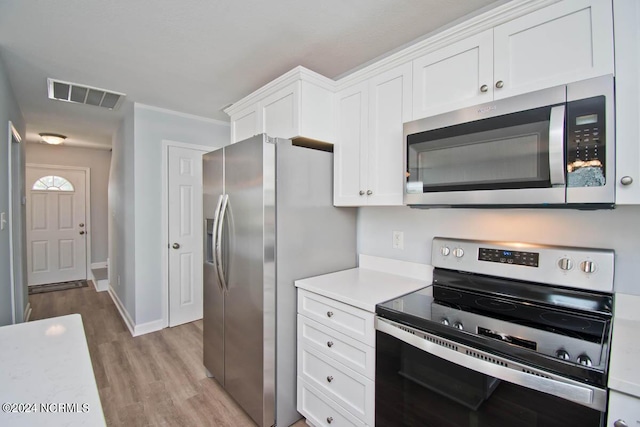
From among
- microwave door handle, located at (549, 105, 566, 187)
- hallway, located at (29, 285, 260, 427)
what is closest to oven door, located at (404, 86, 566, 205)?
microwave door handle, located at (549, 105, 566, 187)

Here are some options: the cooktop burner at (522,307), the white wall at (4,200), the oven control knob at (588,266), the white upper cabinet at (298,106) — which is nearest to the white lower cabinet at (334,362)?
the cooktop burner at (522,307)

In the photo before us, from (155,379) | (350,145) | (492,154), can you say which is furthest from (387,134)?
(155,379)

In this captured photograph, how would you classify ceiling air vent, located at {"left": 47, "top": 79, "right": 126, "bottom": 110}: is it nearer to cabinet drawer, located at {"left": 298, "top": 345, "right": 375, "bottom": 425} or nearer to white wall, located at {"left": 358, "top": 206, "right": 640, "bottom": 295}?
white wall, located at {"left": 358, "top": 206, "right": 640, "bottom": 295}

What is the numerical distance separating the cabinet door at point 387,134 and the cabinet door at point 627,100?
31.6 inches

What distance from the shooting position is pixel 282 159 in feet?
5.90

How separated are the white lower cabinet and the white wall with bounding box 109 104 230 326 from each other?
7.36 ft

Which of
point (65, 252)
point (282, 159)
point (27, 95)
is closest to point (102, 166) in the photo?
point (65, 252)

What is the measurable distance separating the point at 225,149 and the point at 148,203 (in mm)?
1720

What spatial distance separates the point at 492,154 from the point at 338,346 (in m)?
1.20

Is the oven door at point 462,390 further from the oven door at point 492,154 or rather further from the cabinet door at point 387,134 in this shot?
the cabinet door at point 387,134

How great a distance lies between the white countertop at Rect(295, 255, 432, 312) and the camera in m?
1.54

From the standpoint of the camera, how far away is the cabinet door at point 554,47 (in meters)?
1.07

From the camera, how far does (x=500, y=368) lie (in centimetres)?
100

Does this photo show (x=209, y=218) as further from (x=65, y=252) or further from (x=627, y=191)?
(x=65, y=252)
